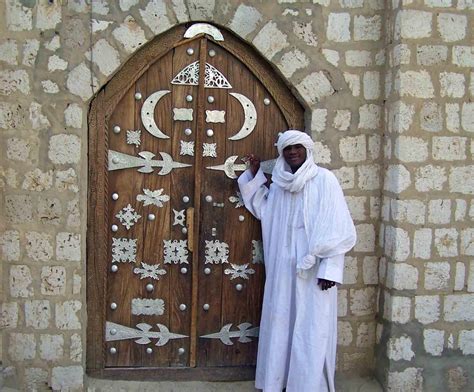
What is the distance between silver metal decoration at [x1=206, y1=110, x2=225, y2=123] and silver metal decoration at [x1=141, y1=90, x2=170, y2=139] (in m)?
0.32

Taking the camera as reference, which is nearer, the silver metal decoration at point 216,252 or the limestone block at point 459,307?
the limestone block at point 459,307

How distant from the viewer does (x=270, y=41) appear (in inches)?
163

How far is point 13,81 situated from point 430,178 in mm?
2668

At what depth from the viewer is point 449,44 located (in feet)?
13.5

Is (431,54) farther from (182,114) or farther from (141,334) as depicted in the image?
(141,334)

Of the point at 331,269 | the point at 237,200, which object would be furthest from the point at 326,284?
the point at 237,200

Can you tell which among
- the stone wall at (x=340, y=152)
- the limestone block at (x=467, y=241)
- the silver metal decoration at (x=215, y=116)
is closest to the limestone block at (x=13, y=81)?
the stone wall at (x=340, y=152)

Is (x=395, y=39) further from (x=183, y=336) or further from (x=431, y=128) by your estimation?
(x=183, y=336)

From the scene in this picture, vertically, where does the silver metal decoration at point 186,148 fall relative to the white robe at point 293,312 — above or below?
above

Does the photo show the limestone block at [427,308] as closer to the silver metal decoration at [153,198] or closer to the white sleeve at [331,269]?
the white sleeve at [331,269]

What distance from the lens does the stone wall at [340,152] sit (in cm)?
399

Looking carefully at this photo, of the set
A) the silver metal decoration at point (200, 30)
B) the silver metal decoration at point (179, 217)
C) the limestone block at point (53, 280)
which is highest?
the silver metal decoration at point (200, 30)

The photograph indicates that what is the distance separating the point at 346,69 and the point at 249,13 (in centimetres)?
73

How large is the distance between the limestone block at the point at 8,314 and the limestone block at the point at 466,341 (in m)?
2.85
